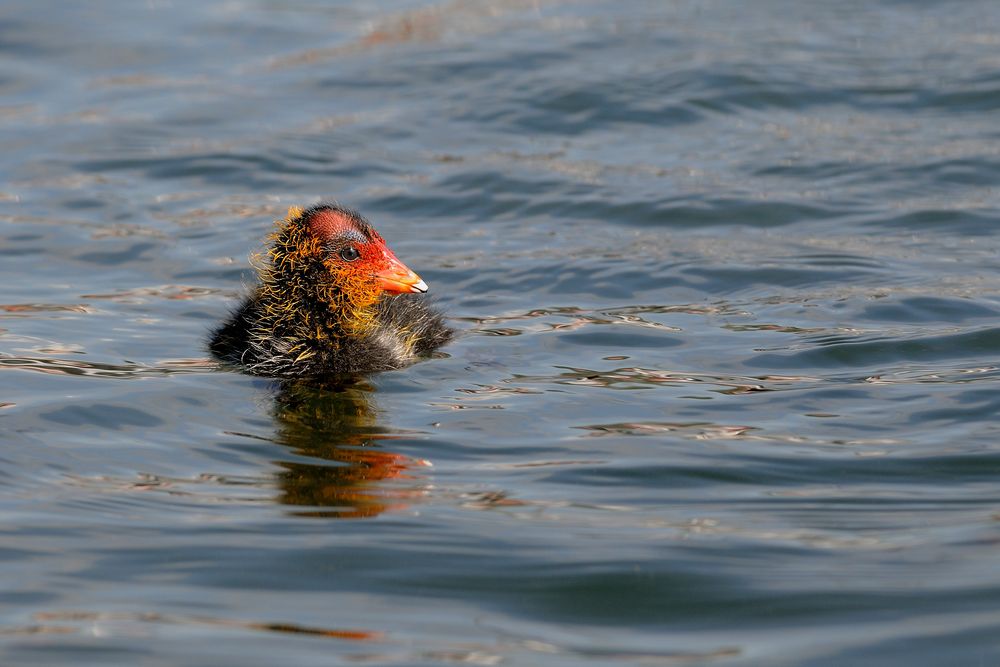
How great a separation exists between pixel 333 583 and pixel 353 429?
199cm

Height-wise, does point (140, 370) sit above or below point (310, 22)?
below

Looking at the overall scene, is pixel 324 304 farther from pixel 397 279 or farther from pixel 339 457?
pixel 339 457

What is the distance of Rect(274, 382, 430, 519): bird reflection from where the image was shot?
20.1ft

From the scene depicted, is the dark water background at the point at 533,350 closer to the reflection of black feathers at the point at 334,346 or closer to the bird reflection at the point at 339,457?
the bird reflection at the point at 339,457

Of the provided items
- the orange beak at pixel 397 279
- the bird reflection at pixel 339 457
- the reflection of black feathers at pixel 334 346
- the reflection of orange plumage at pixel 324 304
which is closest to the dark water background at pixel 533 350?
the bird reflection at pixel 339 457

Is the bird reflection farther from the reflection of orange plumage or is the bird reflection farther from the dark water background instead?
the reflection of orange plumage

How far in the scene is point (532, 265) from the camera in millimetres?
10289

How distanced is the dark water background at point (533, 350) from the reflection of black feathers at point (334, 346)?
0.19 meters

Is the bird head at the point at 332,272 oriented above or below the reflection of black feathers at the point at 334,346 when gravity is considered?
above

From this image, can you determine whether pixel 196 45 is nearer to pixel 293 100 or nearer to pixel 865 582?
pixel 293 100

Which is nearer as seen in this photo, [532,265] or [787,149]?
[532,265]

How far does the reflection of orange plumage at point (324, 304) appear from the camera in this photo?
8250mm

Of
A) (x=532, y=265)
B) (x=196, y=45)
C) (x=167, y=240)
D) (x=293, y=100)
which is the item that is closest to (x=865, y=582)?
(x=532, y=265)

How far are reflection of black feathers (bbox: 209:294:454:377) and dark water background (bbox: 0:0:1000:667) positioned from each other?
19cm
